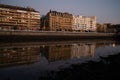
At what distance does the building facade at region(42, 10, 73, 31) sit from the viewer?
308 feet

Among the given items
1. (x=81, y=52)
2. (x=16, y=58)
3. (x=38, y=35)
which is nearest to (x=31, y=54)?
(x=16, y=58)

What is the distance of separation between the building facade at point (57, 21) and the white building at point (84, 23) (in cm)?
815

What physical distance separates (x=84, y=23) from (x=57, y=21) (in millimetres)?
29711

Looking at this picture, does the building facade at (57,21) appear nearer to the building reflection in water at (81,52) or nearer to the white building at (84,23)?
the white building at (84,23)

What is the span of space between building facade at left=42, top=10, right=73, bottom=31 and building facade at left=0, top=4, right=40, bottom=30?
8353 millimetres

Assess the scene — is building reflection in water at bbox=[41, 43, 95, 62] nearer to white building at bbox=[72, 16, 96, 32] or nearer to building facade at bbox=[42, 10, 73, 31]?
building facade at bbox=[42, 10, 73, 31]

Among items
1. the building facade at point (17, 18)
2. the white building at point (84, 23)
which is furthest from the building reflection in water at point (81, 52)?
the white building at point (84, 23)

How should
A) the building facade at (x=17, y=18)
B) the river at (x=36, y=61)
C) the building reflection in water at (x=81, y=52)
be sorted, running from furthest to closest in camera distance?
the building facade at (x=17, y=18), the building reflection in water at (x=81, y=52), the river at (x=36, y=61)

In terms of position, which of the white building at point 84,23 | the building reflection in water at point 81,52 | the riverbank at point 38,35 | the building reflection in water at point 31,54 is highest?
the white building at point 84,23

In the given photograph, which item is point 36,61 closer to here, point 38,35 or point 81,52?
point 81,52

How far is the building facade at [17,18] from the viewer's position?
73.0m

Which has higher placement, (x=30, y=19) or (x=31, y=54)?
(x=30, y=19)

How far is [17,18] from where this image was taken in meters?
77.2

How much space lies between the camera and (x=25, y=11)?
263 ft
